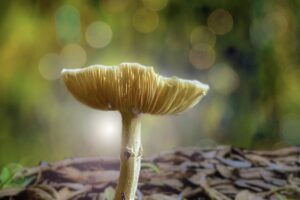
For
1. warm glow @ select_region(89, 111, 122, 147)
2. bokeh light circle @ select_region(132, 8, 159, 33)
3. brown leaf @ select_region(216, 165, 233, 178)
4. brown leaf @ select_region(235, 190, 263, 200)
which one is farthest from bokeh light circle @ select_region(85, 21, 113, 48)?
brown leaf @ select_region(235, 190, 263, 200)

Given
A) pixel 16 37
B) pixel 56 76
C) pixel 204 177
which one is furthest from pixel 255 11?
pixel 16 37

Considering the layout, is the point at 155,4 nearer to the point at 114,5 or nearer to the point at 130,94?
the point at 114,5

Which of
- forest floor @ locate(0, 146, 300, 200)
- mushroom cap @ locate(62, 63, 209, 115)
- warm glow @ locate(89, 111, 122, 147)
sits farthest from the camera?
warm glow @ locate(89, 111, 122, 147)

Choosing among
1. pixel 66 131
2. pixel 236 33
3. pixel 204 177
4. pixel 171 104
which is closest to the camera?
pixel 171 104

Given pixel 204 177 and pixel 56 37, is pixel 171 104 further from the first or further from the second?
pixel 56 37

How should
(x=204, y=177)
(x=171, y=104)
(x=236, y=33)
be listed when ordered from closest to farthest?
(x=171, y=104) → (x=204, y=177) → (x=236, y=33)

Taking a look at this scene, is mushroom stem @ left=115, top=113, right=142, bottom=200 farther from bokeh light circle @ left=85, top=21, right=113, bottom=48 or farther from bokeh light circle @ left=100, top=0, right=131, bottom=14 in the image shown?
bokeh light circle @ left=100, top=0, right=131, bottom=14

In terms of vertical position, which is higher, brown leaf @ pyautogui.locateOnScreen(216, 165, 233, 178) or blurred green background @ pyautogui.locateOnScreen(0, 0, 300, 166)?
blurred green background @ pyautogui.locateOnScreen(0, 0, 300, 166)

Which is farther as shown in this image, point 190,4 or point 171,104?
point 190,4

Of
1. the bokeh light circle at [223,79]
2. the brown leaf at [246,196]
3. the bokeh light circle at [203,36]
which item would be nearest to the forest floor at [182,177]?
the brown leaf at [246,196]
